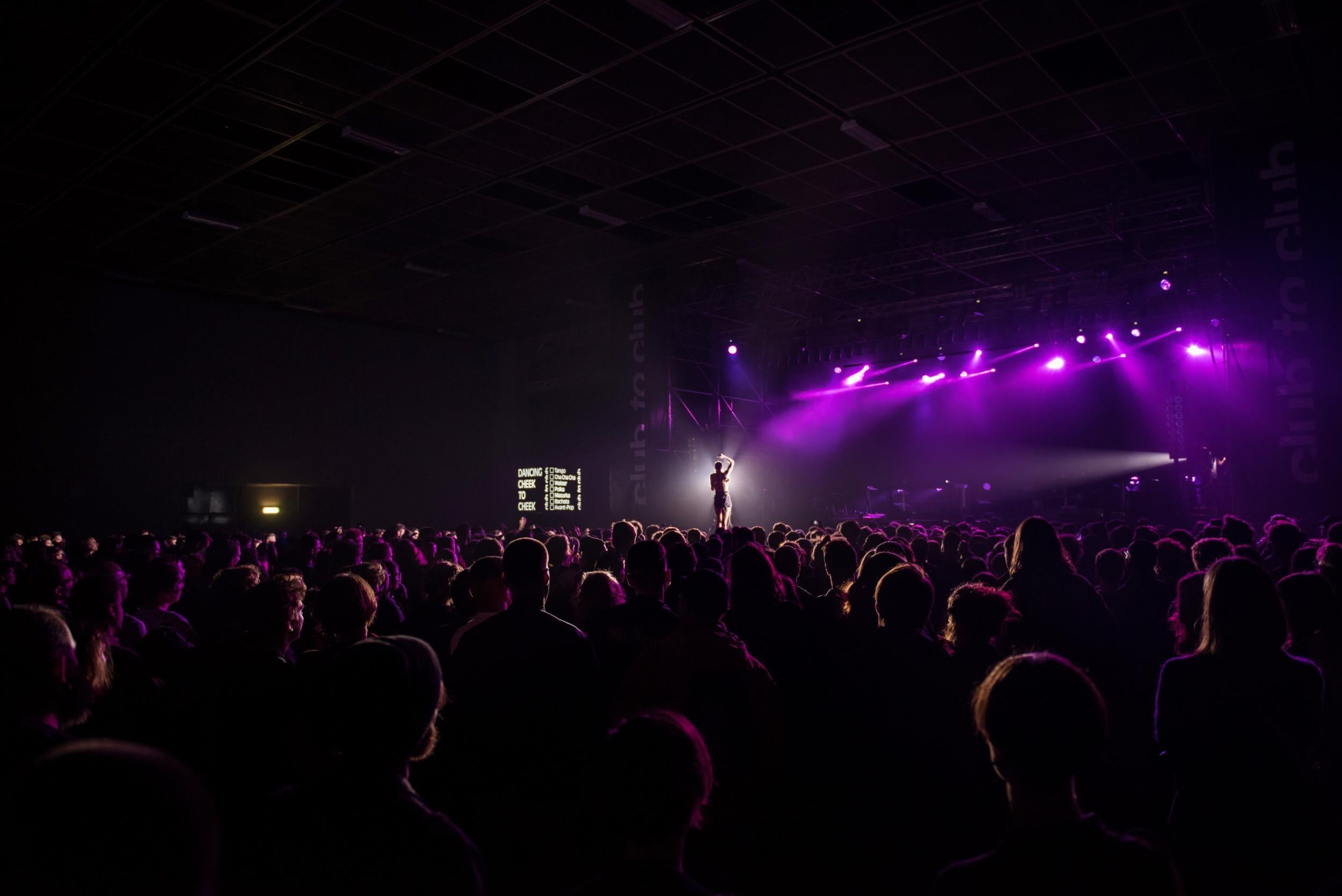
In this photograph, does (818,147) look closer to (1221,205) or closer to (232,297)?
(1221,205)

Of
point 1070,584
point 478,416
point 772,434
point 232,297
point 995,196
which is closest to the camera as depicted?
point 1070,584

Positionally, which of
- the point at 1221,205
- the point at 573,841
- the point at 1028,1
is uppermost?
the point at 1028,1

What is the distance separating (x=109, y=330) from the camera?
14.6 meters

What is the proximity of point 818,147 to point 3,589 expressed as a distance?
27.3ft

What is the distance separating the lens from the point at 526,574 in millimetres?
3316

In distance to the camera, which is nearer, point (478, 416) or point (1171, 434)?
point (1171, 434)

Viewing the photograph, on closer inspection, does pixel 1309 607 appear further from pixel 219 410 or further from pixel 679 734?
pixel 219 410

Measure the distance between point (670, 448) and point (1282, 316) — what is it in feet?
27.2

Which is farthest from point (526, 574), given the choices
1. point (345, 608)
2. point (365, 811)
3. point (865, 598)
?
point (365, 811)

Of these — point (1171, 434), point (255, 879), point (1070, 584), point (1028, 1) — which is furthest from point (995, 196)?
point (255, 879)

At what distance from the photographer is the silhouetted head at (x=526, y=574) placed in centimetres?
329

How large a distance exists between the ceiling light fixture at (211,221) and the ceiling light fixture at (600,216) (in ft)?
15.8

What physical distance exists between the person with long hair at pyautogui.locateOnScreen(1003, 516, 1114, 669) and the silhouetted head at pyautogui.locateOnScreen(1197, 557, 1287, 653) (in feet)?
3.46

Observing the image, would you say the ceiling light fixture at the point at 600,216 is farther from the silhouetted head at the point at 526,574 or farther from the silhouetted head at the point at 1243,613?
the silhouetted head at the point at 1243,613
